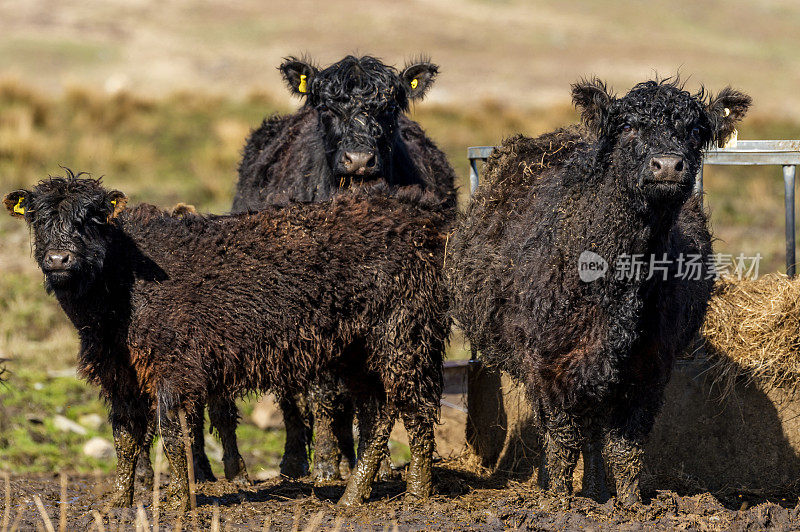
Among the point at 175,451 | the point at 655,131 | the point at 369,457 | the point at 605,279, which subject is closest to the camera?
the point at 655,131

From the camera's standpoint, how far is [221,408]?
810 centimetres

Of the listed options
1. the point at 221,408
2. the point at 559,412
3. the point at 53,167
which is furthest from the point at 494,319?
the point at 53,167

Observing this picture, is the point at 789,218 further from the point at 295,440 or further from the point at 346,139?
the point at 295,440

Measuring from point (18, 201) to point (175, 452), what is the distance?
1897mm

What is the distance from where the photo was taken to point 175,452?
6.48m

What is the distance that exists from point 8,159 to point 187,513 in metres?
13.6

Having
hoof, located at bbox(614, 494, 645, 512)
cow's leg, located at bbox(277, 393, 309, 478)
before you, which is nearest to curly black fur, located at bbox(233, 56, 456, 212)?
cow's leg, located at bbox(277, 393, 309, 478)

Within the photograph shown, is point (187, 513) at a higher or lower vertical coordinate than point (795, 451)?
lower

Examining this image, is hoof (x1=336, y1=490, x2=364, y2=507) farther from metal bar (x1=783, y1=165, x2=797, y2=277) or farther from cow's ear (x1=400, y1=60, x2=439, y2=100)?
metal bar (x1=783, y1=165, x2=797, y2=277)

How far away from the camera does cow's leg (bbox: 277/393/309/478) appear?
8516 millimetres

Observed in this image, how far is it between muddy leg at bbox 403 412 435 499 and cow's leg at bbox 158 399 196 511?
5.14ft

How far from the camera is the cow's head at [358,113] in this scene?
25.9 ft

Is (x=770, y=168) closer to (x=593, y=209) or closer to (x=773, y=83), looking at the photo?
(x=593, y=209)

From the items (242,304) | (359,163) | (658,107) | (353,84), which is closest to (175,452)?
(242,304)
